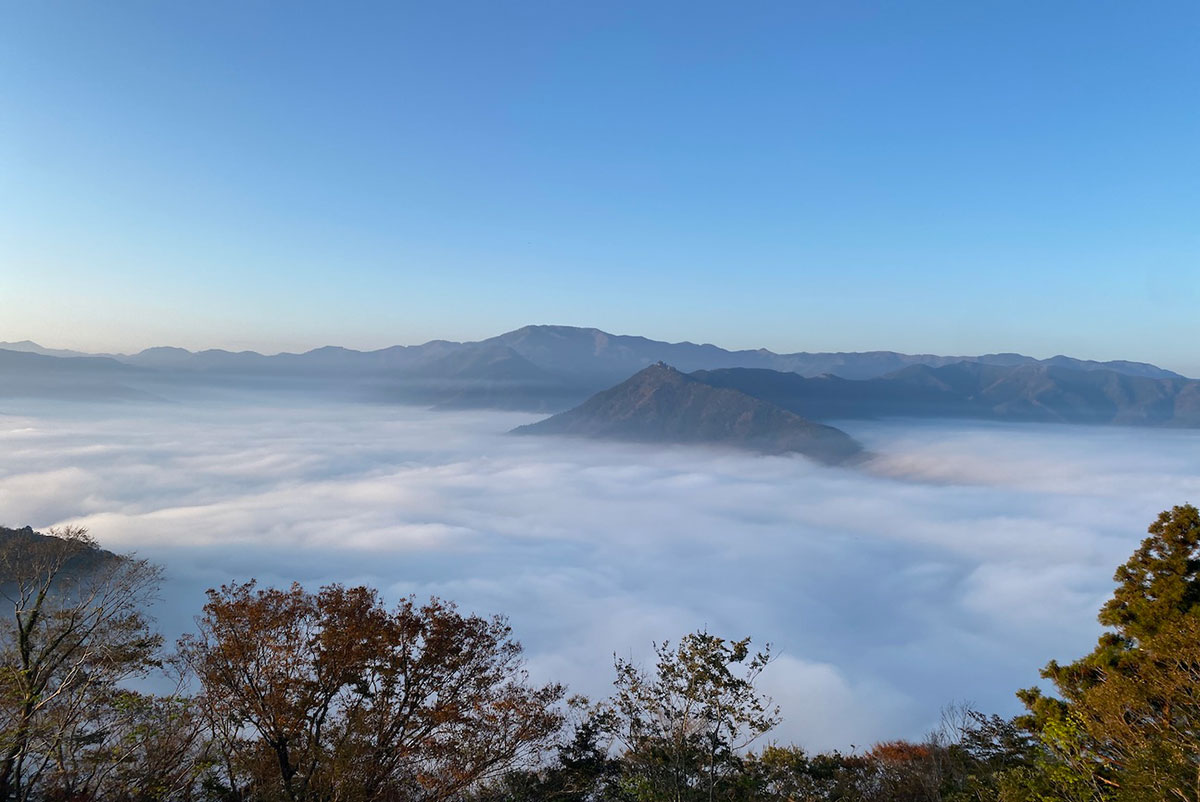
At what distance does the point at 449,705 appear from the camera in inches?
839

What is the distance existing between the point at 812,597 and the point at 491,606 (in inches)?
4081

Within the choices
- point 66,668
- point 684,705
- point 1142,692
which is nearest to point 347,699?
point 66,668

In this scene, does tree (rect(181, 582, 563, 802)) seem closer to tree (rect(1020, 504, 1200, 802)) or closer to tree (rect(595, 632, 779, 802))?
tree (rect(595, 632, 779, 802))

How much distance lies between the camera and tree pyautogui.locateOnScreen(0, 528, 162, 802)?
1645 centimetres

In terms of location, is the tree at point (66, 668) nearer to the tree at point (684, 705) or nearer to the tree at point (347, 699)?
the tree at point (347, 699)

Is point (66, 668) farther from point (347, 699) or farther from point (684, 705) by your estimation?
point (684, 705)

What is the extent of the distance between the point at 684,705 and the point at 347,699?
39.4 feet

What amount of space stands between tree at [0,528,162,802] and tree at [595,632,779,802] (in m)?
15.7

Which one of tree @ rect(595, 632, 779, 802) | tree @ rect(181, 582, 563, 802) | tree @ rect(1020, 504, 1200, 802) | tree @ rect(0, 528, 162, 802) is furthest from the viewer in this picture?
tree @ rect(595, 632, 779, 802)

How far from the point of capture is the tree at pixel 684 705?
66.6ft

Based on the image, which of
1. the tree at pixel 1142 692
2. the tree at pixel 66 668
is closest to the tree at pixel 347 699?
the tree at pixel 66 668

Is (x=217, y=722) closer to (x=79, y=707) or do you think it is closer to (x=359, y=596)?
(x=79, y=707)

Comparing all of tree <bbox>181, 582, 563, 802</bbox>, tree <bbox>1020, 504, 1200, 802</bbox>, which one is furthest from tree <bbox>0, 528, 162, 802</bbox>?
tree <bbox>1020, 504, 1200, 802</bbox>

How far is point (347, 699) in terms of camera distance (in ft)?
71.4
